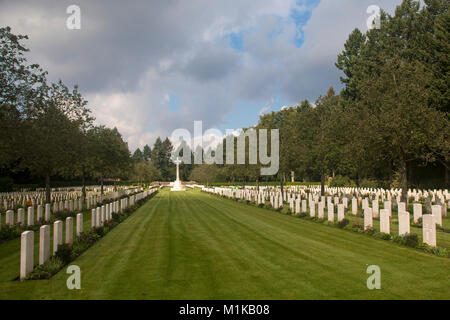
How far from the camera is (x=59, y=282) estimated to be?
6.31 metres

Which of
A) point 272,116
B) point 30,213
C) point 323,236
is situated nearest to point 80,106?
point 30,213

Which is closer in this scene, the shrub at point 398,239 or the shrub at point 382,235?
the shrub at point 398,239

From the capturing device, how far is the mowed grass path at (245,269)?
5.63 metres

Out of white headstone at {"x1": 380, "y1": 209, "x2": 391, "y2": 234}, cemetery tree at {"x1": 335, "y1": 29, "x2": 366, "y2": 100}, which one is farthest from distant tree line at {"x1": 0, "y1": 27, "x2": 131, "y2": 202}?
cemetery tree at {"x1": 335, "y1": 29, "x2": 366, "y2": 100}

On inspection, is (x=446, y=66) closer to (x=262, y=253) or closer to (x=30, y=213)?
(x=262, y=253)

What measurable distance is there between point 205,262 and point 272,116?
256 feet

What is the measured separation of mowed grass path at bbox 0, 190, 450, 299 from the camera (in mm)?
5629

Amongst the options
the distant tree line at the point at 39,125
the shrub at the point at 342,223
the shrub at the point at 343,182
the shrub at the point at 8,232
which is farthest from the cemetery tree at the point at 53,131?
the shrub at the point at 343,182

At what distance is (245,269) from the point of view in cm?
703

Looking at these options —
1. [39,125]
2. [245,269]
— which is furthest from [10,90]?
[245,269]

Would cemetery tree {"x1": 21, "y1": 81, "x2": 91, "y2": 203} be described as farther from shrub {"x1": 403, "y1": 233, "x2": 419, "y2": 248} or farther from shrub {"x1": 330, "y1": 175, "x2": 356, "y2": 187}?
shrub {"x1": 330, "y1": 175, "x2": 356, "y2": 187}

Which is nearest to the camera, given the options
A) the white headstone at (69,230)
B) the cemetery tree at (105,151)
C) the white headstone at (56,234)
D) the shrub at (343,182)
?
the white headstone at (56,234)

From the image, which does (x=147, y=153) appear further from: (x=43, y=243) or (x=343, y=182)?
(x=43, y=243)

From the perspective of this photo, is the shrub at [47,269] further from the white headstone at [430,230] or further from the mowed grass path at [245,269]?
the white headstone at [430,230]
